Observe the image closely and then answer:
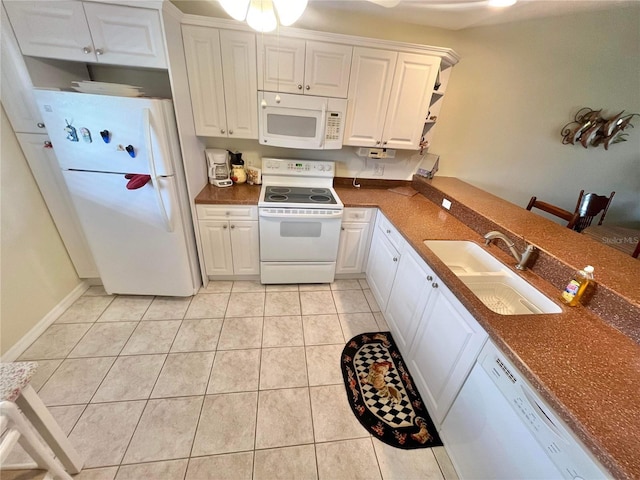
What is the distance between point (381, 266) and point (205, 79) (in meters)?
2.07

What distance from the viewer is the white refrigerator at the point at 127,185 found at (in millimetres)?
1514

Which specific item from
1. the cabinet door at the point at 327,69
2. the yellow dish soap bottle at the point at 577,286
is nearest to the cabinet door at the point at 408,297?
the yellow dish soap bottle at the point at 577,286

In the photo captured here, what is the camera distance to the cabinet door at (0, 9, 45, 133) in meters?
1.46

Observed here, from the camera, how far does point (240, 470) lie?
3.97 ft

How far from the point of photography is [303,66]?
1.94 meters

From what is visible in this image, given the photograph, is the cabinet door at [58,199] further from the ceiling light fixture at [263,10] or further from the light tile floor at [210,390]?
the ceiling light fixture at [263,10]

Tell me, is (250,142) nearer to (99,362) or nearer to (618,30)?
(99,362)

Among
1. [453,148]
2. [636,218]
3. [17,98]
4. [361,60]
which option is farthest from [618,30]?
[17,98]

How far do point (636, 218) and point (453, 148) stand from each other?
282cm

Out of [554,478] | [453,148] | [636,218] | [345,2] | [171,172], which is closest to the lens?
[554,478]

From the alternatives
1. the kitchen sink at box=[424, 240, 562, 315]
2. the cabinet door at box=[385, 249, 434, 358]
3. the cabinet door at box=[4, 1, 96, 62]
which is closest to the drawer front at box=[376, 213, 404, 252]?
the cabinet door at box=[385, 249, 434, 358]

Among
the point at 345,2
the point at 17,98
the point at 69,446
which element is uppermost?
the point at 345,2

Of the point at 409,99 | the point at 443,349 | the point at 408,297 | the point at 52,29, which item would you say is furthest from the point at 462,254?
the point at 52,29

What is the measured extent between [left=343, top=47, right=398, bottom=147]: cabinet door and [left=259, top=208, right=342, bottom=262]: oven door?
764 millimetres
